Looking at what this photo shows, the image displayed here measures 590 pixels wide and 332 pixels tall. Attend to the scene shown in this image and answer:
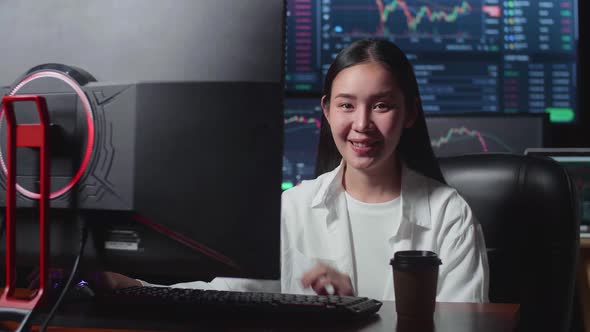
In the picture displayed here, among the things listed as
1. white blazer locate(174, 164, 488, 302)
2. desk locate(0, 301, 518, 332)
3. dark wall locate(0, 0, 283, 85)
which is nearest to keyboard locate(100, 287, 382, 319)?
desk locate(0, 301, 518, 332)

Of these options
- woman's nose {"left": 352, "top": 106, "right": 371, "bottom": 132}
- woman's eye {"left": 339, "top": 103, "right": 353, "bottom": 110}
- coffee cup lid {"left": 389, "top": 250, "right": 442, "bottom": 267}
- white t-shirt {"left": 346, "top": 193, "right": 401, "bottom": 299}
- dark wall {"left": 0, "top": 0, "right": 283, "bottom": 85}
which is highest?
dark wall {"left": 0, "top": 0, "right": 283, "bottom": 85}

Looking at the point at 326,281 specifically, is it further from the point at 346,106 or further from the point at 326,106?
the point at 326,106

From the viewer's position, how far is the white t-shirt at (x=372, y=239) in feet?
5.29

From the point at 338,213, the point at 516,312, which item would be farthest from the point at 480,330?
the point at 338,213

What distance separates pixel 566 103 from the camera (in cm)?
305

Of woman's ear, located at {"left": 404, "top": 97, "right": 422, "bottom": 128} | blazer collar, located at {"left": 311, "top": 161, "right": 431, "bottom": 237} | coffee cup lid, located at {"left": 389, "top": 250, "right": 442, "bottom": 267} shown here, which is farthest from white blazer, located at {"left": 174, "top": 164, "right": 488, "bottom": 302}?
coffee cup lid, located at {"left": 389, "top": 250, "right": 442, "bottom": 267}

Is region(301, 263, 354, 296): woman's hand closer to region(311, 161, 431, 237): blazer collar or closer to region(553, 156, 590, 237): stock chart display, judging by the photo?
region(311, 161, 431, 237): blazer collar

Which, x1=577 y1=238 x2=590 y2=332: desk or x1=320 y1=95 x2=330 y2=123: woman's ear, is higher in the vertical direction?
x1=320 y1=95 x2=330 y2=123: woman's ear

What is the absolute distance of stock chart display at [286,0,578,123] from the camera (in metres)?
3.04

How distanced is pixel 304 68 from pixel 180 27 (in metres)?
2.48

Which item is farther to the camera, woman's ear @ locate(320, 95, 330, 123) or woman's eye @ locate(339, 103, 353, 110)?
woman's ear @ locate(320, 95, 330, 123)

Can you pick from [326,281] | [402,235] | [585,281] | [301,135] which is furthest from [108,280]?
[585,281]

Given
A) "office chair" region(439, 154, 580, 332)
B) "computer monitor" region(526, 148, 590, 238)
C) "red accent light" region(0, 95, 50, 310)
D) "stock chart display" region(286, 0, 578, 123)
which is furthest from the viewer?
"stock chart display" region(286, 0, 578, 123)

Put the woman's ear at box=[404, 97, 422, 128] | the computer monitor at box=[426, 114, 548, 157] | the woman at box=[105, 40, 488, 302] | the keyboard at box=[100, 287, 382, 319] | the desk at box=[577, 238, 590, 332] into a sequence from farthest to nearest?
the computer monitor at box=[426, 114, 548, 157] → the desk at box=[577, 238, 590, 332] → the woman's ear at box=[404, 97, 422, 128] → the woman at box=[105, 40, 488, 302] → the keyboard at box=[100, 287, 382, 319]
